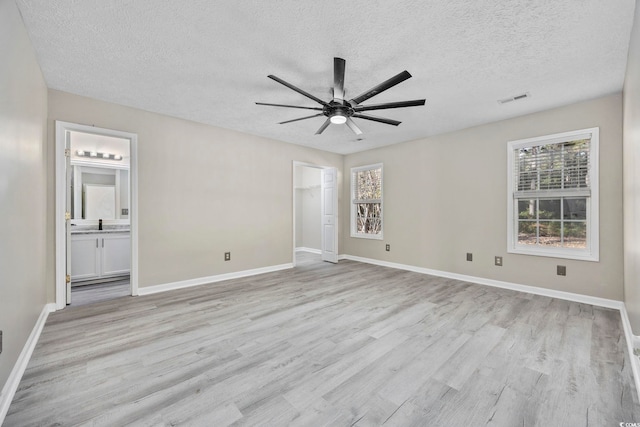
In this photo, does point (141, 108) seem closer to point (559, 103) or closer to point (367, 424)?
point (367, 424)

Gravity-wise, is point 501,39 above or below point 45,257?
above

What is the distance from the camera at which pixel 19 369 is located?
1.87 meters

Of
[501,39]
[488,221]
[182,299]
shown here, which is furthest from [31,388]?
[488,221]

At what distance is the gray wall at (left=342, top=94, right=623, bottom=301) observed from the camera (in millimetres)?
3305

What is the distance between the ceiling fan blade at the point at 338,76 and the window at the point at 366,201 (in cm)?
349

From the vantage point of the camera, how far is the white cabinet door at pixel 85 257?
438cm

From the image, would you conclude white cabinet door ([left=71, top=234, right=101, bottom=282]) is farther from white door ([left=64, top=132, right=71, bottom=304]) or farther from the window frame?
the window frame

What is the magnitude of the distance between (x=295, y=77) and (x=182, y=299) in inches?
121

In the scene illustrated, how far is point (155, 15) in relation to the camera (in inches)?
79.5

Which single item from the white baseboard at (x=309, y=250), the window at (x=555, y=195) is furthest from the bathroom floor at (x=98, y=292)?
the window at (x=555, y=195)

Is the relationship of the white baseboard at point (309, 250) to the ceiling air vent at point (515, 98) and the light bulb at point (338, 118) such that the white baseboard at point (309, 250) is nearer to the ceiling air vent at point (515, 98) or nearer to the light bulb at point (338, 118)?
the light bulb at point (338, 118)

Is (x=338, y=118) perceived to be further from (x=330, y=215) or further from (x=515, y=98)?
(x=330, y=215)

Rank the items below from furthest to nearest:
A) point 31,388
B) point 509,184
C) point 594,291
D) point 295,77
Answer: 1. point 509,184
2. point 594,291
3. point 295,77
4. point 31,388

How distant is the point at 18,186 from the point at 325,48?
263 cm
